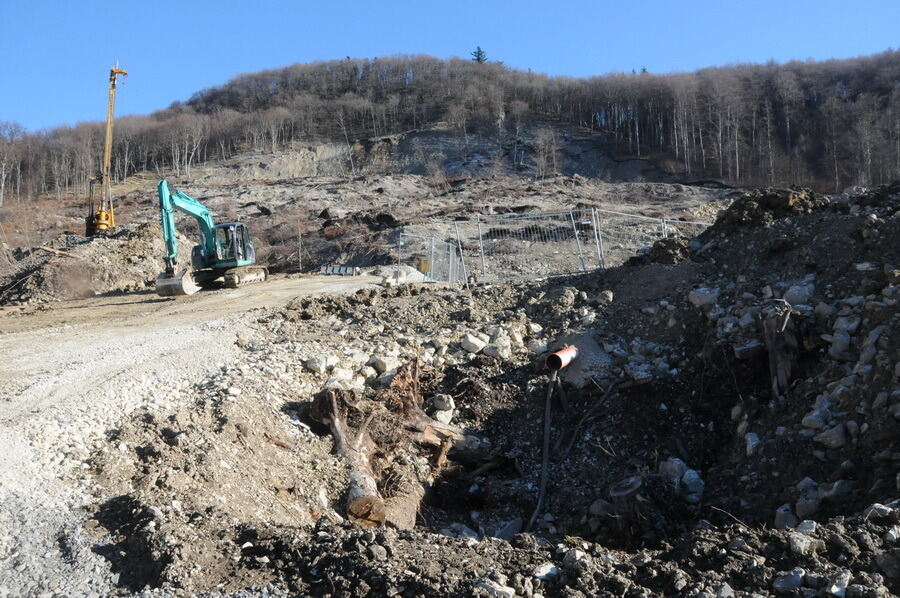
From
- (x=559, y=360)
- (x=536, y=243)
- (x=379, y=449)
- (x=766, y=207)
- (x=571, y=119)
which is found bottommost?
(x=379, y=449)

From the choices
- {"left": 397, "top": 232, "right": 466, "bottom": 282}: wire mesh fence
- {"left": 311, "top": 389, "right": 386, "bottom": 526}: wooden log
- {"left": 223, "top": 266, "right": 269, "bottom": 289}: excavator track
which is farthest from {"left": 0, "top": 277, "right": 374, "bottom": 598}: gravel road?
{"left": 397, "top": 232, "right": 466, "bottom": 282}: wire mesh fence

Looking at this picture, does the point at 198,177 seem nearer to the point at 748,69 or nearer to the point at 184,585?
the point at 748,69

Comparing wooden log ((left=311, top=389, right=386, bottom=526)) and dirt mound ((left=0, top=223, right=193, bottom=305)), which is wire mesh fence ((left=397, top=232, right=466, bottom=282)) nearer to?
dirt mound ((left=0, top=223, right=193, bottom=305))

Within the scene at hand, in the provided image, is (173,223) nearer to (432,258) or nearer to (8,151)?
(432,258)

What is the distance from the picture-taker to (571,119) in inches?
2448

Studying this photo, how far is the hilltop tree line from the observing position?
51.2 meters

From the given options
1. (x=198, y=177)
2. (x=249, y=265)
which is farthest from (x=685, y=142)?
(x=249, y=265)

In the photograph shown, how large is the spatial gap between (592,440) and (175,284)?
478 inches

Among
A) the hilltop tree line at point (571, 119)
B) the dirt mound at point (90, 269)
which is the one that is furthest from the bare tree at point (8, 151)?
the dirt mound at point (90, 269)

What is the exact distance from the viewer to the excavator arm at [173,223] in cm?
1745

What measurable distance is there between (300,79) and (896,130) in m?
62.0

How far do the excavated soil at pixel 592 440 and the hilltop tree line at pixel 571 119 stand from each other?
36.9 meters

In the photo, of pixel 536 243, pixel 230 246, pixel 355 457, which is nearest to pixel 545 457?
pixel 355 457

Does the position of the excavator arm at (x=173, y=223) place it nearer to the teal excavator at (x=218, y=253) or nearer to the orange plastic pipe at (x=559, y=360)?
the teal excavator at (x=218, y=253)
